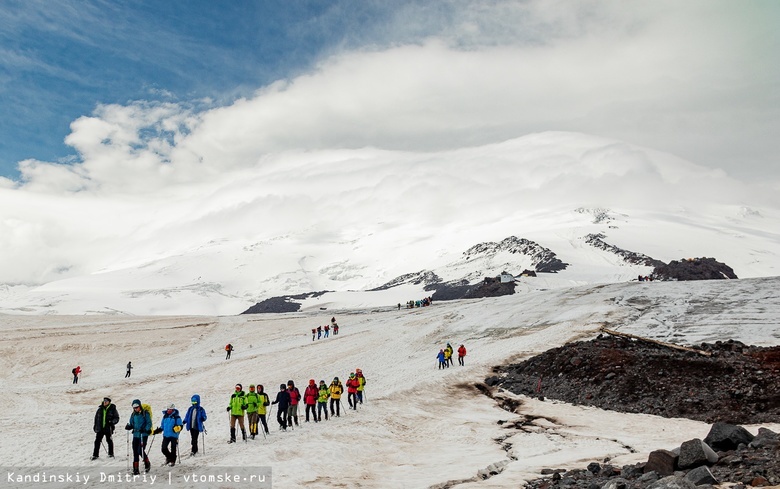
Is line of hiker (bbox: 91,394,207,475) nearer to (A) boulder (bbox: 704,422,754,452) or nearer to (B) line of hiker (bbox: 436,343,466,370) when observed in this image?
(A) boulder (bbox: 704,422,754,452)

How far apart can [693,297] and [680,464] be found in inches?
1710

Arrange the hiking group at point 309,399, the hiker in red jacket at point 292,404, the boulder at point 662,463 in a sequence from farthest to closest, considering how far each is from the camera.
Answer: the hiker in red jacket at point 292,404
the hiking group at point 309,399
the boulder at point 662,463

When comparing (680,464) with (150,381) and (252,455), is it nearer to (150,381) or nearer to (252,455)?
(252,455)

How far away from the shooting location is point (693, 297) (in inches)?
1996

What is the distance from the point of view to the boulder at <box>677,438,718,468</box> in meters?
12.4

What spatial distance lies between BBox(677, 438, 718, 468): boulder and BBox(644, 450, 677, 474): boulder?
167 millimetres

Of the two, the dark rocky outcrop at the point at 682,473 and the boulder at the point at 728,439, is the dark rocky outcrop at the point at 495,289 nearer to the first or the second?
the boulder at the point at 728,439

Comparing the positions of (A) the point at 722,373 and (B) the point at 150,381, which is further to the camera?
(B) the point at 150,381

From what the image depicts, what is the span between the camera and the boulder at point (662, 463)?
1258 cm

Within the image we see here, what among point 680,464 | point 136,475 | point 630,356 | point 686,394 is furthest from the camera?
point 630,356

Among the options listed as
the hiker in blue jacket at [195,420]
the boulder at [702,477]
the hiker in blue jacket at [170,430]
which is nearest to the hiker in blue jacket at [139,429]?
the hiker in blue jacket at [170,430]

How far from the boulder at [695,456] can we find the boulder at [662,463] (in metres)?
0.17

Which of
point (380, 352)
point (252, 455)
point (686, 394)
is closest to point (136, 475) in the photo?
point (252, 455)

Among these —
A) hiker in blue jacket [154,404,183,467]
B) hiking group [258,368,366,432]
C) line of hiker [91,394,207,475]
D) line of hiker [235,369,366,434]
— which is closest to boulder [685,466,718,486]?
line of hiker [91,394,207,475]
